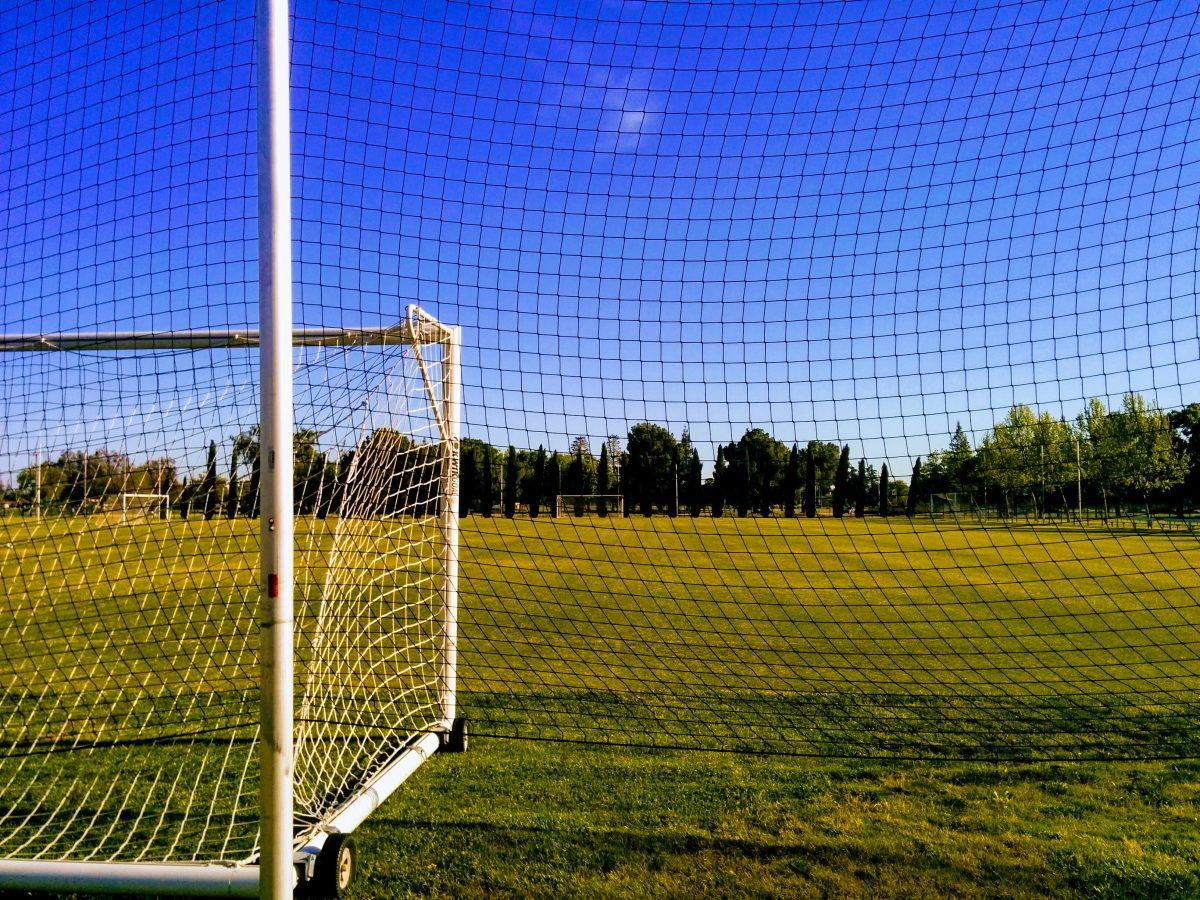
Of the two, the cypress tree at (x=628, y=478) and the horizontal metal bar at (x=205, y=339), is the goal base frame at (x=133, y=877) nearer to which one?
the horizontal metal bar at (x=205, y=339)

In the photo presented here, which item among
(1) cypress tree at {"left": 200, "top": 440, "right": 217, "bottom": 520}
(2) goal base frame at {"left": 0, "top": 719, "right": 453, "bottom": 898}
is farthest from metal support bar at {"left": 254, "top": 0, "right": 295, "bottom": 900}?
(1) cypress tree at {"left": 200, "top": 440, "right": 217, "bottom": 520}

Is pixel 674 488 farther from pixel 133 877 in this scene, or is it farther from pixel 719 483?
pixel 133 877

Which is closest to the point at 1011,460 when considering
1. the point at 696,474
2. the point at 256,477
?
the point at 696,474

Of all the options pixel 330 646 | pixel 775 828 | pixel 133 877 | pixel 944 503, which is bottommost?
pixel 775 828

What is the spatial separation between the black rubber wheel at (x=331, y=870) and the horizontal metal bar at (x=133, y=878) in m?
0.22

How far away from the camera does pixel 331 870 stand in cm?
249

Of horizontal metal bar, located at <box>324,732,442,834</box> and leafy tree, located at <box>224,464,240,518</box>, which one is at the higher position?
leafy tree, located at <box>224,464,240,518</box>

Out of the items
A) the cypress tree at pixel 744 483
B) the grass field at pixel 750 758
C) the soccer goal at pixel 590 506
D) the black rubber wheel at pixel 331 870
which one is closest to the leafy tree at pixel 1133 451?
the grass field at pixel 750 758

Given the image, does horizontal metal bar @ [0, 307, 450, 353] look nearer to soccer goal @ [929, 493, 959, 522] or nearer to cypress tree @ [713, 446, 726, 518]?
cypress tree @ [713, 446, 726, 518]

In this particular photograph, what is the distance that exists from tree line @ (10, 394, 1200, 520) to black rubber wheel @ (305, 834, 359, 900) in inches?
60.2

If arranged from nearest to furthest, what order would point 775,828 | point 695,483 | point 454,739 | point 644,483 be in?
point 775,828, point 454,739, point 695,483, point 644,483

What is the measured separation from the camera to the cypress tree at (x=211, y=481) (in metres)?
4.00

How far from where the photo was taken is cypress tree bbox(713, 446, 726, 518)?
4.92 meters

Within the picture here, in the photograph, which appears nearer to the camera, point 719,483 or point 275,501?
point 275,501
